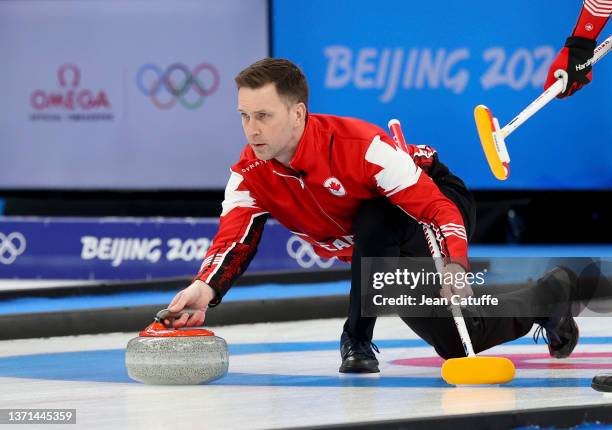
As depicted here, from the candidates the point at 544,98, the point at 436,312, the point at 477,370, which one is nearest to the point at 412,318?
the point at 436,312

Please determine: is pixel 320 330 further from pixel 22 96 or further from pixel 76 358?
pixel 22 96

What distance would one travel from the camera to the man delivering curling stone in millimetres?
3109

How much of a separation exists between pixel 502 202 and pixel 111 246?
2.49 m

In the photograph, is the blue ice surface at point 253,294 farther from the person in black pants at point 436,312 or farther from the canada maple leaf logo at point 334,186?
the canada maple leaf logo at point 334,186

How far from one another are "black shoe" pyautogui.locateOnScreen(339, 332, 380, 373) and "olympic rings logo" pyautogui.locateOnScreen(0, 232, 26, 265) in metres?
3.40

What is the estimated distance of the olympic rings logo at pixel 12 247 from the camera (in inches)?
253

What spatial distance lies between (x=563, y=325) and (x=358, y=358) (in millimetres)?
612

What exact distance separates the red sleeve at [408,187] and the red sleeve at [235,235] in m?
0.35

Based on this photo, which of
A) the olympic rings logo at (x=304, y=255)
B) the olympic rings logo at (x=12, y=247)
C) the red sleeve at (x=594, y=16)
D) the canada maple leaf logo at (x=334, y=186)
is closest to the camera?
the canada maple leaf logo at (x=334, y=186)

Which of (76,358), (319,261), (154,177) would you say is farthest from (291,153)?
(154,177)

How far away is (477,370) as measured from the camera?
3.00 meters

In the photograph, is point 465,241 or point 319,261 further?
point 319,261

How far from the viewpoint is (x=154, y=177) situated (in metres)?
8.09

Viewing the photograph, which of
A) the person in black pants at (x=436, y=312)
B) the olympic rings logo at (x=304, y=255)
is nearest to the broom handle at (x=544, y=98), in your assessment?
the person in black pants at (x=436, y=312)
